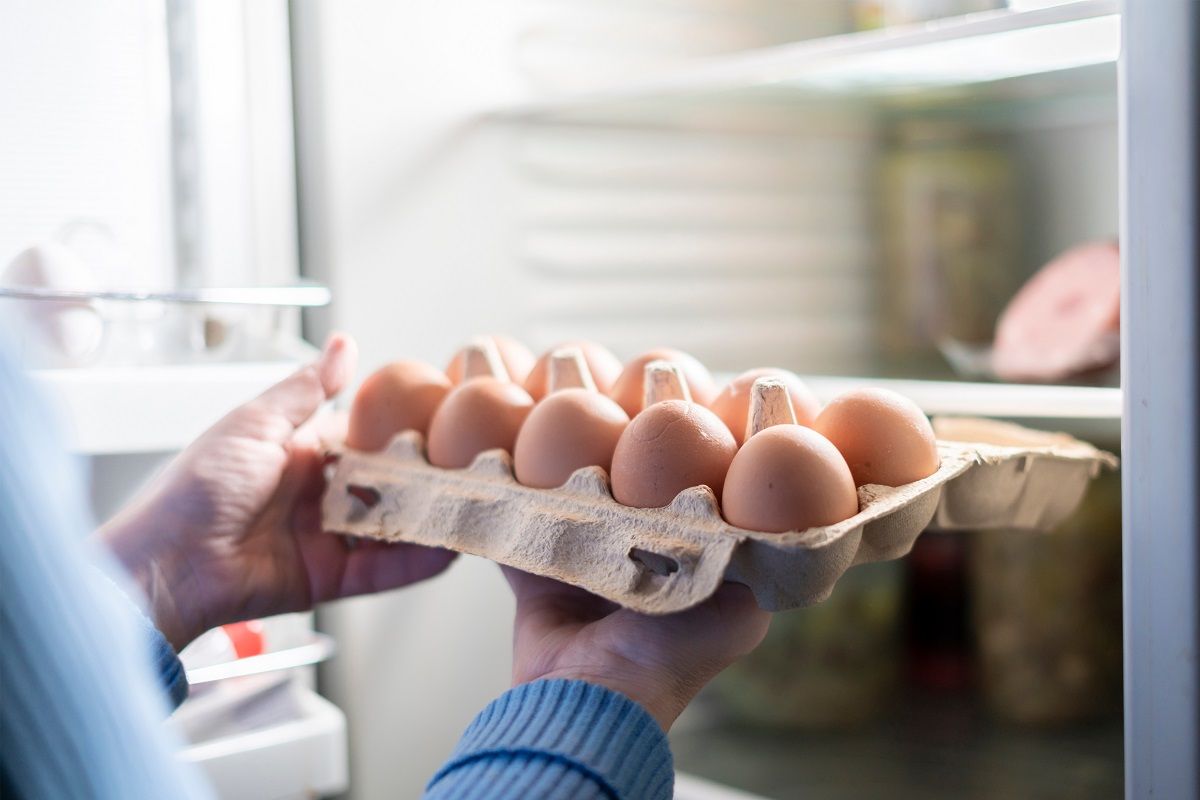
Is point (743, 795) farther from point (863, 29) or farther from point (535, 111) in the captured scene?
point (863, 29)

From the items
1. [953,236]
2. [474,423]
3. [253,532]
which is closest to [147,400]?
[253,532]

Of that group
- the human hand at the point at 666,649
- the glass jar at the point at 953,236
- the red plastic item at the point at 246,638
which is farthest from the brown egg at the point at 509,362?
the glass jar at the point at 953,236

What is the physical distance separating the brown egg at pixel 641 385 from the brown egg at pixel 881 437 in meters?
0.14

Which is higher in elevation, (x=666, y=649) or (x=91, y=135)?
(x=91, y=135)

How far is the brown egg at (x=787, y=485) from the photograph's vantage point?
625 mm

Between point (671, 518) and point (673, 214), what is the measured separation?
89cm

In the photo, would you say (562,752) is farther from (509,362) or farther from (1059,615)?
(1059,615)

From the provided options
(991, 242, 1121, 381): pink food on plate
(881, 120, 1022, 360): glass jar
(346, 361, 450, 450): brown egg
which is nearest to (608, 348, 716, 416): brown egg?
(346, 361, 450, 450): brown egg

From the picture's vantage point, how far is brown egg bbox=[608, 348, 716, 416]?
844 millimetres

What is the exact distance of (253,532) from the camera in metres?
1.00

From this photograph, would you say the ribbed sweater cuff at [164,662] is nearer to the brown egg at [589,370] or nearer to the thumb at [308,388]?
the thumb at [308,388]

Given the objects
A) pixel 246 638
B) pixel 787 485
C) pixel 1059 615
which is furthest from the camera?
pixel 1059 615

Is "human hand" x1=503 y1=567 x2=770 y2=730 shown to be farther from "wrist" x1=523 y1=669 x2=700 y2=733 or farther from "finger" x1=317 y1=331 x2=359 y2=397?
"finger" x1=317 y1=331 x2=359 y2=397

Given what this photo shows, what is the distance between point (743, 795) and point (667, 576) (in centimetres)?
65
